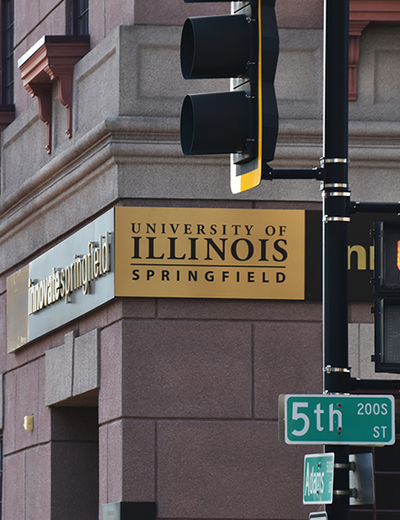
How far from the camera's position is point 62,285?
13359 mm

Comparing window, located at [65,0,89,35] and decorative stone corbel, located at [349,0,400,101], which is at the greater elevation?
window, located at [65,0,89,35]

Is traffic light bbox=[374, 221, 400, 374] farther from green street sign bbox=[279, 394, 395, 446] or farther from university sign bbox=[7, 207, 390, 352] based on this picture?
university sign bbox=[7, 207, 390, 352]

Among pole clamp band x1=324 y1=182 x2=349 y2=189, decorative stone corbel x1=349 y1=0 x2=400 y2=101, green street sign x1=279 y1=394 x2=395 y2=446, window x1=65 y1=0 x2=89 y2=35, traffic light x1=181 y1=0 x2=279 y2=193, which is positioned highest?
window x1=65 y1=0 x2=89 y2=35

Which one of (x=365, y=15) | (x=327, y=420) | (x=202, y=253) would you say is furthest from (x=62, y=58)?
(x=327, y=420)

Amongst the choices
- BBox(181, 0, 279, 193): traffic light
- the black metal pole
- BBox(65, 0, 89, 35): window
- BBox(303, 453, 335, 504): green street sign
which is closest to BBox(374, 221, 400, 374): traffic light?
the black metal pole

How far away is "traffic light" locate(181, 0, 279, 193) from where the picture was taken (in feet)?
19.8

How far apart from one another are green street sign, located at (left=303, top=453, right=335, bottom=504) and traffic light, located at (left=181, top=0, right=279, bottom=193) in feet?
5.47

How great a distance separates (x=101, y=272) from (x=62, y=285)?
159 cm

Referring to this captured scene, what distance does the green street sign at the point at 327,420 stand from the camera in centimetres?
663

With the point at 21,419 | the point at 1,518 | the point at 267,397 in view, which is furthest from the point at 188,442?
the point at 1,518

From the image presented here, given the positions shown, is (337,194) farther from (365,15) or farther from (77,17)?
(77,17)

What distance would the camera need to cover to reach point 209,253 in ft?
38.2

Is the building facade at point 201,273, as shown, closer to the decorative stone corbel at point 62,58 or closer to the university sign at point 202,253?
the university sign at point 202,253

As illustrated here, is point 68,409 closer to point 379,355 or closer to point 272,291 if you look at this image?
point 272,291
